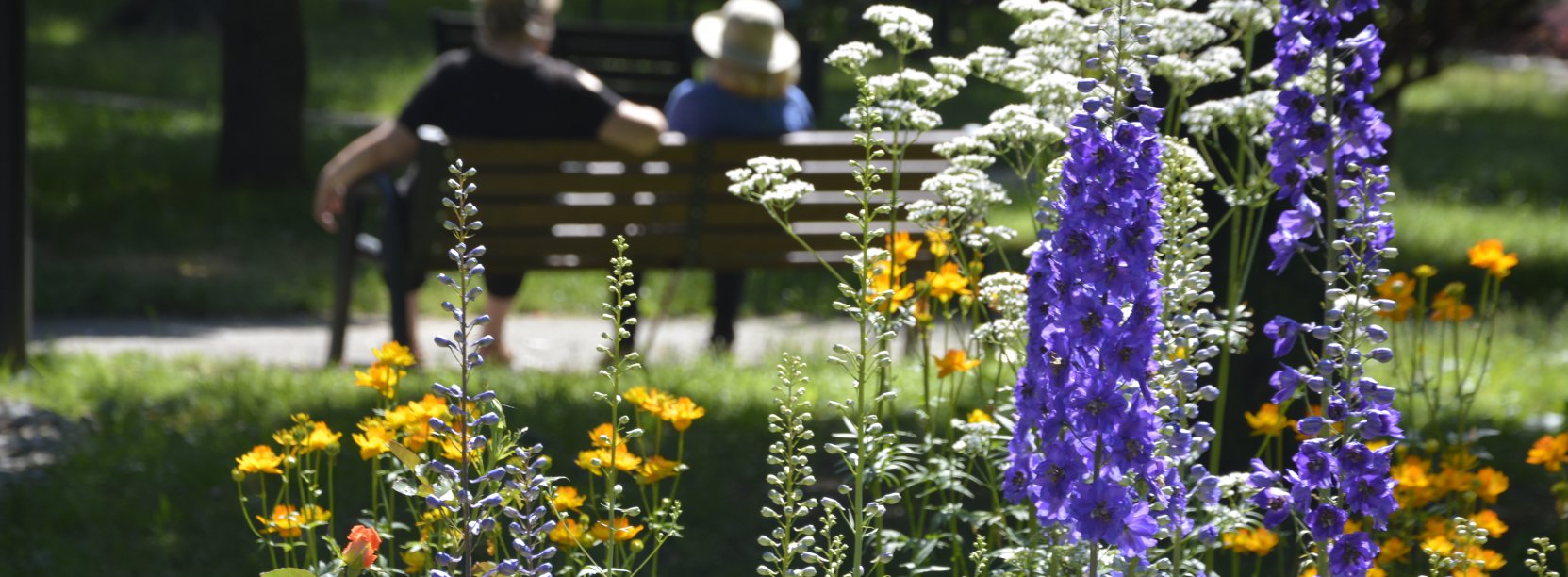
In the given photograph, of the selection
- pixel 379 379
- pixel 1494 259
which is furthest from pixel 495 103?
pixel 1494 259

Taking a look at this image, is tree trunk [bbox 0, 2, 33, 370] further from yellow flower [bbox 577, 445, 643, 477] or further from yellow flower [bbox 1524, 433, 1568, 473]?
yellow flower [bbox 1524, 433, 1568, 473]

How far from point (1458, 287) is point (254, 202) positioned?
8.39 meters

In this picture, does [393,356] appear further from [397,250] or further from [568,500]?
[397,250]

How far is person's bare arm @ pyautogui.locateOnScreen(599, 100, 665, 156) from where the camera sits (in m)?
6.35

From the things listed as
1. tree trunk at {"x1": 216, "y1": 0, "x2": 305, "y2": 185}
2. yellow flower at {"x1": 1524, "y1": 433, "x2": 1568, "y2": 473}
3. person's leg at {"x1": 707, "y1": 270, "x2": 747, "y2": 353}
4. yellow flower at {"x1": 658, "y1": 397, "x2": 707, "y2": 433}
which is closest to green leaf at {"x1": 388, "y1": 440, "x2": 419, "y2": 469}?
yellow flower at {"x1": 658, "y1": 397, "x2": 707, "y2": 433}

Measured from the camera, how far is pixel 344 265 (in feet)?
22.8

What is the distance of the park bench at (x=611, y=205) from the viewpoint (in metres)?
6.13

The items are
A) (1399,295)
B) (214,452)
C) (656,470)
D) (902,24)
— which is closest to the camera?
(656,470)

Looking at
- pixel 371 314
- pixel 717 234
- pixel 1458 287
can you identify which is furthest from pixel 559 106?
pixel 1458 287

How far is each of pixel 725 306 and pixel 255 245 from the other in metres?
3.78

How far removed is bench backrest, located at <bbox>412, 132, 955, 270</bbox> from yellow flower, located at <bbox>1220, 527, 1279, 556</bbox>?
2.99m

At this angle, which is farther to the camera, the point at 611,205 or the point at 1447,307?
the point at 611,205

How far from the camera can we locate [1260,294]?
4.67 m

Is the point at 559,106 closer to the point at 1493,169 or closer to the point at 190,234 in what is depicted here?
the point at 190,234
